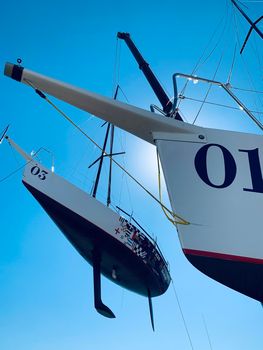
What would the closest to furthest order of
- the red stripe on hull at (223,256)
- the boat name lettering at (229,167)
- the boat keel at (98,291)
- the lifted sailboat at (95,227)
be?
1. the red stripe on hull at (223,256)
2. the boat name lettering at (229,167)
3. the boat keel at (98,291)
4. the lifted sailboat at (95,227)

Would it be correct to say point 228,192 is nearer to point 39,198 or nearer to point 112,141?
point 39,198

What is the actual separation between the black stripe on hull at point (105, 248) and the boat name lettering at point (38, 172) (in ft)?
1.12

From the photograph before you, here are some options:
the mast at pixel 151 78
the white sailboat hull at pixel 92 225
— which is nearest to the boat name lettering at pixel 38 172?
the white sailboat hull at pixel 92 225

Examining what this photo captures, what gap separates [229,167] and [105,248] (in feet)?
16.5

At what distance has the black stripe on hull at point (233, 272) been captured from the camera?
2367 mm

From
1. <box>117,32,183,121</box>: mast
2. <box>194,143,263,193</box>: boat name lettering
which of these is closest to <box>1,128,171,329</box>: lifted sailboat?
<box>117,32,183,121</box>: mast

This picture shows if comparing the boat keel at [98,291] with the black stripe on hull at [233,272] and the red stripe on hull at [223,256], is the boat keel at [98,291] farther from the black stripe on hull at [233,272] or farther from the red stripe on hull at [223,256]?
the red stripe on hull at [223,256]

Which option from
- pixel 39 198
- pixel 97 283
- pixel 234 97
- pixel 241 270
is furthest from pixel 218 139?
pixel 97 283

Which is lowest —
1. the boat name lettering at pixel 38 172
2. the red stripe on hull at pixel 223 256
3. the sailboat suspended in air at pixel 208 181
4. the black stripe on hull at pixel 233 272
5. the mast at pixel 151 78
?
the black stripe on hull at pixel 233 272

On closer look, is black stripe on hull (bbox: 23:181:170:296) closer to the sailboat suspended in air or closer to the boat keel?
the boat keel

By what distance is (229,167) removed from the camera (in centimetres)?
275

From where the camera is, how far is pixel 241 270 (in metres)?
2.37

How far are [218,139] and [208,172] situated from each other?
46 centimetres

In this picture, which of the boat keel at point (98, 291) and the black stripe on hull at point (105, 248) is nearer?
the boat keel at point (98, 291)
